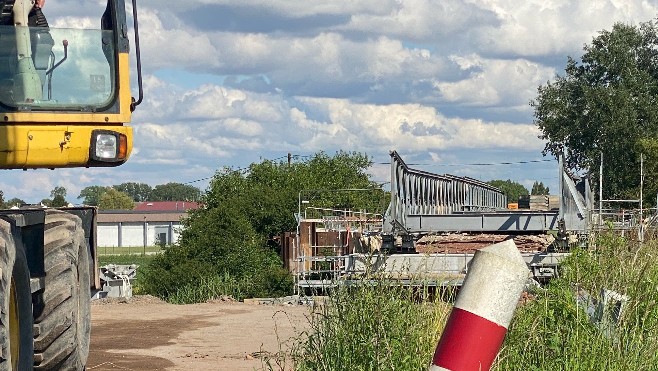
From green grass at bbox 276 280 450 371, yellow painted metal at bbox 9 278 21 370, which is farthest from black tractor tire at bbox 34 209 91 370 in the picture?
green grass at bbox 276 280 450 371

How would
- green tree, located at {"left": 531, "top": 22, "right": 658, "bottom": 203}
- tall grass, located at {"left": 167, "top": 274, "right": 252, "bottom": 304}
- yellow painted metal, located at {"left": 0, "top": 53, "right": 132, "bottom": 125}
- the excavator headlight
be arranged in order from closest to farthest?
yellow painted metal, located at {"left": 0, "top": 53, "right": 132, "bottom": 125} → the excavator headlight → tall grass, located at {"left": 167, "top": 274, "right": 252, "bottom": 304} → green tree, located at {"left": 531, "top": 22, "right": 658, "bottom": 203}

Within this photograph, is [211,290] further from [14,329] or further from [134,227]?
[134,227]

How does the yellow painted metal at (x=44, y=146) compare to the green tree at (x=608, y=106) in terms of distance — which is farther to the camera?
the green tree at (x=608, y=106)

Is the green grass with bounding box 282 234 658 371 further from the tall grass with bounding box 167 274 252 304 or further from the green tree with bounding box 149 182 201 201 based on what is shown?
the green tree with bounding box 149 182 201 201

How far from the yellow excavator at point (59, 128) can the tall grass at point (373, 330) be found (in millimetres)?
1895

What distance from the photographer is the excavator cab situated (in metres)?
8.77

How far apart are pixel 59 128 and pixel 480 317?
5.89m

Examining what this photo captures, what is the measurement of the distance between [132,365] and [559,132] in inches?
2287

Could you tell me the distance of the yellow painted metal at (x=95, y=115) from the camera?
28.8ft

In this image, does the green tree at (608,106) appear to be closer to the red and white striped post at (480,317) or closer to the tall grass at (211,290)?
the tall grass at (211,290)

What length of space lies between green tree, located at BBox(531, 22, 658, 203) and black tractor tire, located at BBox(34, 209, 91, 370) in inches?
2250

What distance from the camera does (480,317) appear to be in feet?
12.2

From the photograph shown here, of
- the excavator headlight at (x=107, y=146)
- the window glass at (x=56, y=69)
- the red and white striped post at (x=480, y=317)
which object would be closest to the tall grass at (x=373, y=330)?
the excavator headlight at (x=107, y=146)

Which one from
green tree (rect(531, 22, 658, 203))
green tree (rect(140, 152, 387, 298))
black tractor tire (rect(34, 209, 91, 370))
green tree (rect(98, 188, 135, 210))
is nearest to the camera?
black tractor tire (rect(34, 209, 91, 370))
